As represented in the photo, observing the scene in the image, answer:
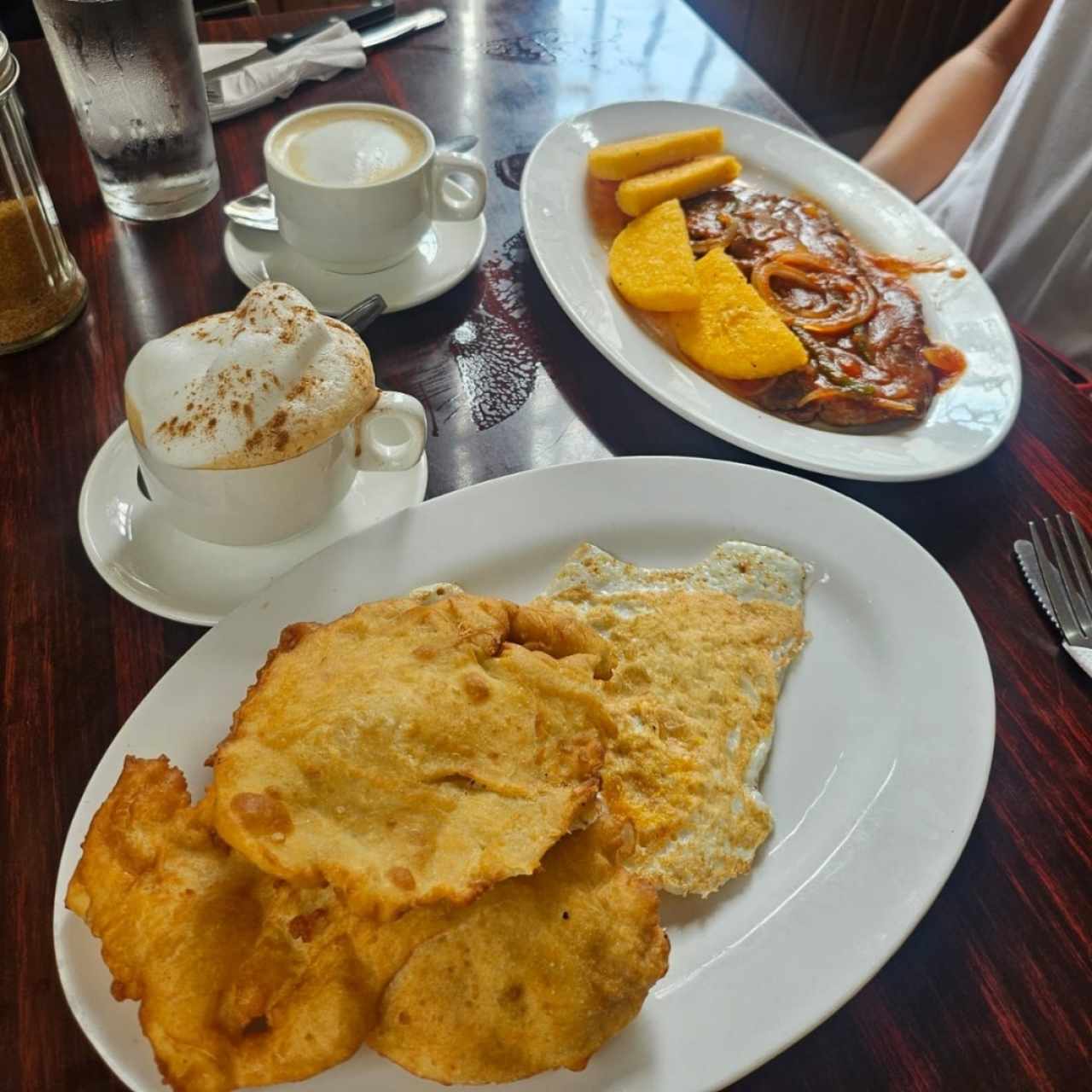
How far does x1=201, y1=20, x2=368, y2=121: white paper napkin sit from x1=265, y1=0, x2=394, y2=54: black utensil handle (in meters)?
0.02

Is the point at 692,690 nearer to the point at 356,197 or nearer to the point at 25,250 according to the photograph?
the point at 356,197

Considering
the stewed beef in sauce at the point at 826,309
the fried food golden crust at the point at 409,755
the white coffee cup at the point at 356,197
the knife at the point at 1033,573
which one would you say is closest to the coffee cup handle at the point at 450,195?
the white coffee cup at the point at 356,197

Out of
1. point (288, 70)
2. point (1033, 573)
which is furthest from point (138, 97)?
point (1033, 573)

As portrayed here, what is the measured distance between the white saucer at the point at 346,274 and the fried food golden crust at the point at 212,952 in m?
0.91

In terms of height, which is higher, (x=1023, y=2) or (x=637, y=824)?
(x=1023, y=2)

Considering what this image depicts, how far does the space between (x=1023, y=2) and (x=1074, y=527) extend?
65.1 inches

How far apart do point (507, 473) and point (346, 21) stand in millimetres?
1316

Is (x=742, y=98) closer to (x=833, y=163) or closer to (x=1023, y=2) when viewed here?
(x=833, y=163)

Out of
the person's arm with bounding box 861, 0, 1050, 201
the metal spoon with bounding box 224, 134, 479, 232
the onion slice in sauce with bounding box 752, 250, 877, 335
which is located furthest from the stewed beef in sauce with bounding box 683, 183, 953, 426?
the metal spoon with bounding box 224, 134, 479, 232

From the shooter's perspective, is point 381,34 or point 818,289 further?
point 381,34

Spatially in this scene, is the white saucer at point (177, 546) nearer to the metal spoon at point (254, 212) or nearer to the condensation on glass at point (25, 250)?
the condensation on glass at point (25, 250)

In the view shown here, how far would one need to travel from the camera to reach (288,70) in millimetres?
1877

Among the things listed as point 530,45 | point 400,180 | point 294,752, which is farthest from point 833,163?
point 294,752

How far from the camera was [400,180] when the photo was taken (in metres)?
1.40
